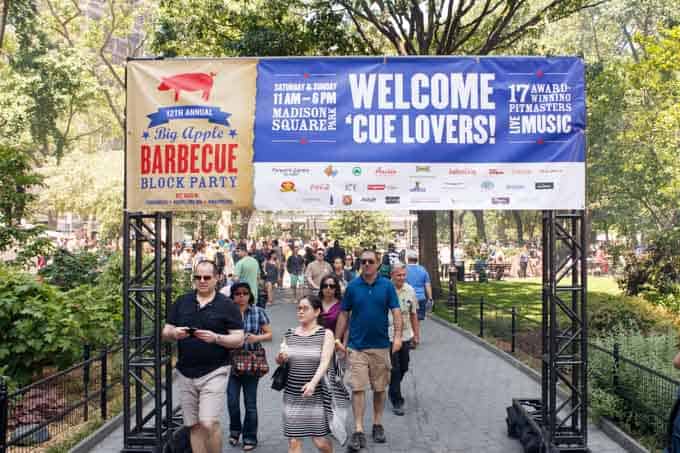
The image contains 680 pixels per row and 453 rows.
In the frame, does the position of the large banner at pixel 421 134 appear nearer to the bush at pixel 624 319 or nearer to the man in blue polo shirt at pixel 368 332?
the man in blue polo shirt at pixel 368 332

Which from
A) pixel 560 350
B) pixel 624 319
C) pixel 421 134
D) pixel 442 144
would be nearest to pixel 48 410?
pixel 421 134

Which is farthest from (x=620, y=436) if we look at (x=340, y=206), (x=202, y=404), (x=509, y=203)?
(x=202, y=404)

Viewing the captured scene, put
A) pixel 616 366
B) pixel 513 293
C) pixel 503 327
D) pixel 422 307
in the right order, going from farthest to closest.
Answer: pixel 513 293 → pixel 503 327 → pixel 422 307 → pixel 616 366

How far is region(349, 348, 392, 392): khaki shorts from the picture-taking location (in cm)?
806

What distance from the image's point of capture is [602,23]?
167 feet

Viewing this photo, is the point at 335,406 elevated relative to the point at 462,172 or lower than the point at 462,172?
lower

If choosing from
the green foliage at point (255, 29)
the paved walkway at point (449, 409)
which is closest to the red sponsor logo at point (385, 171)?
the paved walkway at point (449, 409)

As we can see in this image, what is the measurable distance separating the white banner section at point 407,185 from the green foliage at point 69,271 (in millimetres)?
9884

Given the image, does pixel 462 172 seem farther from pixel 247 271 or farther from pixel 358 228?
pixel 358 228

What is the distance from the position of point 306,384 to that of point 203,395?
88 centimetres

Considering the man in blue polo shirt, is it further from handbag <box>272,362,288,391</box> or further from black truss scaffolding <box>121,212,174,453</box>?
black truss scaffolding <box>121,212,174,453</box>

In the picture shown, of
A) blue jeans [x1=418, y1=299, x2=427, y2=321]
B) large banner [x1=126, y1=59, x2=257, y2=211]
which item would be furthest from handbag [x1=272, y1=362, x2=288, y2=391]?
blue jeans [x1=418, y1=299, x2=427, y2=321]

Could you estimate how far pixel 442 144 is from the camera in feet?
25.1

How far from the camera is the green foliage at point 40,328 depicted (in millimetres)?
9508
